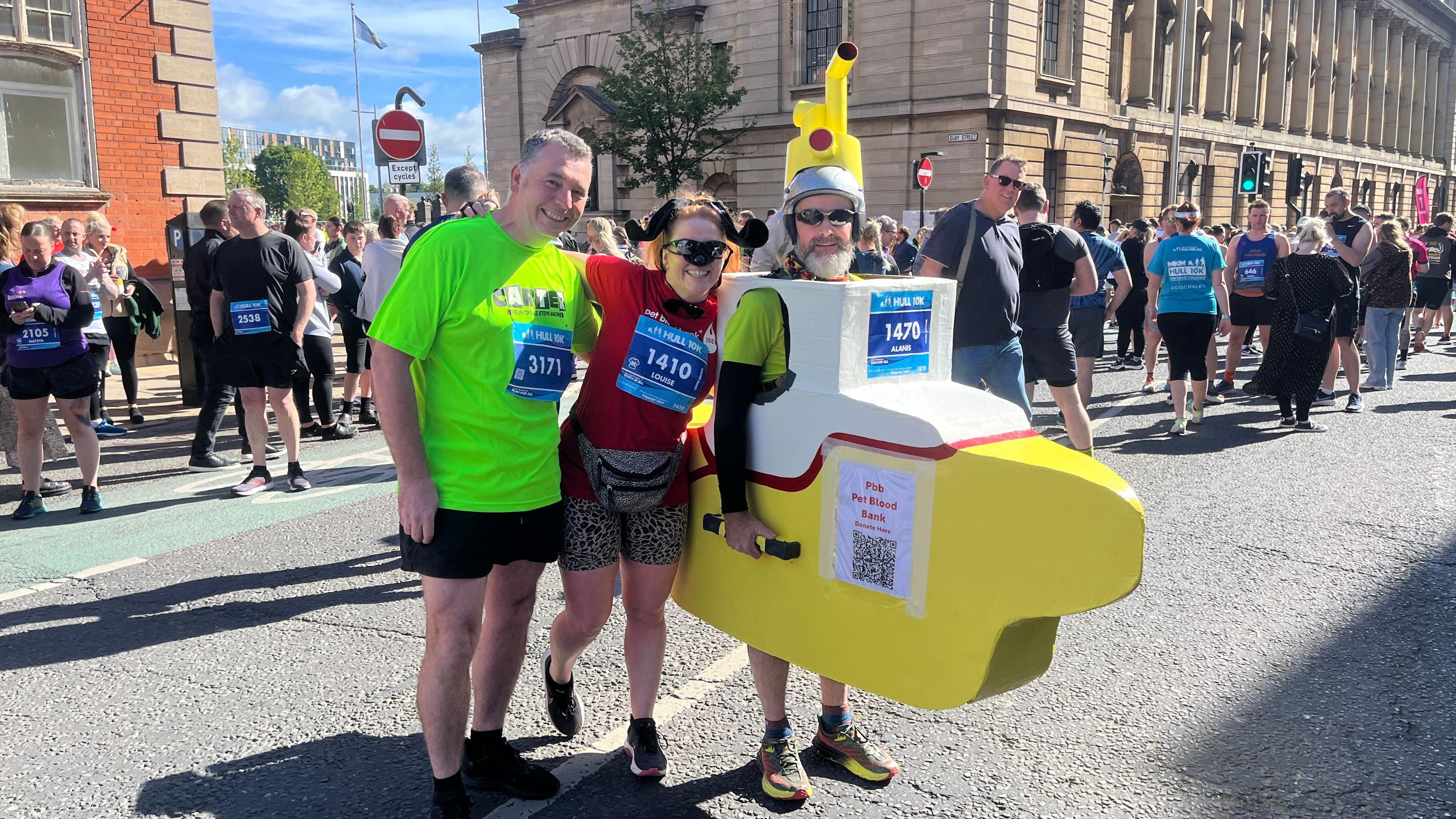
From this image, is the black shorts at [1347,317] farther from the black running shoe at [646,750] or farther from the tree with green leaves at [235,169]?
the tree with green leaves at [235,169]

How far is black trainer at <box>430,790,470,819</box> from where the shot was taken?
2627mm

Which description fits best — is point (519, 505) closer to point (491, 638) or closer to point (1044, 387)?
point (491, 638)

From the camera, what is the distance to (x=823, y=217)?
2.89 meters

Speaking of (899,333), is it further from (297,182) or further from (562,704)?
(297,182)

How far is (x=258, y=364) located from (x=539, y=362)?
476cm

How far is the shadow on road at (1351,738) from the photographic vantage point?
295 cm

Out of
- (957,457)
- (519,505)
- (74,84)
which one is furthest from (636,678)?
(74,84)

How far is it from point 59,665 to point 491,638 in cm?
230

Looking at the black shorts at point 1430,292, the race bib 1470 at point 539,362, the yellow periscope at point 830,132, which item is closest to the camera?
the race bib 1470 at point 539,362

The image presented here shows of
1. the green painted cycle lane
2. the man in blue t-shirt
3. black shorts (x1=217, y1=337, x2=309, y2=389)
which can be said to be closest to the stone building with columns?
the man in blue t-shirt

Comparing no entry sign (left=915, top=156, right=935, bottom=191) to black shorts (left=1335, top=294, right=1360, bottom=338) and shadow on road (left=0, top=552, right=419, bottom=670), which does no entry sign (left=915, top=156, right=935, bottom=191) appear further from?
shadow on road (left=0, top=552, right=419, bottom=670)

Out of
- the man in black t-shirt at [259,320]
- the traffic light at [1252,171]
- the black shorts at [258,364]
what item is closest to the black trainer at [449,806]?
the man in black t-shirt at [259,320]

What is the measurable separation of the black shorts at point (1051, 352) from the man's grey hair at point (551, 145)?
4266mm

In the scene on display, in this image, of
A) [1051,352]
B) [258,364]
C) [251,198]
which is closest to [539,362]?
[1051,352]
